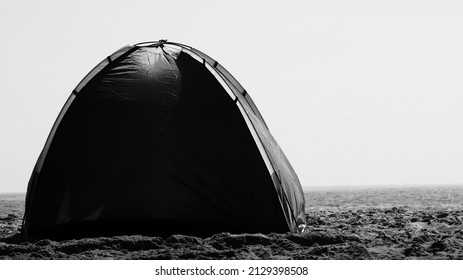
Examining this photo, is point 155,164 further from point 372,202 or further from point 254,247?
point 372,202

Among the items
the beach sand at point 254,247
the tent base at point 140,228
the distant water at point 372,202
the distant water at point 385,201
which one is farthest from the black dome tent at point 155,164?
the distant water at point 385,201

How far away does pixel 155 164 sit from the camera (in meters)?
8.57

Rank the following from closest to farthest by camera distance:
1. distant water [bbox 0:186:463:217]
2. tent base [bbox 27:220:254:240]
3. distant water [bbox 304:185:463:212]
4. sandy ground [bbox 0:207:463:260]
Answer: sandy ground [bbox 0:207:463:260] < tent base [bbox 27:220:254:240] < distant water [bbox 0:186:463:217] < distant water [bbox 304:185:463:212]

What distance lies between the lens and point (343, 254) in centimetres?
723

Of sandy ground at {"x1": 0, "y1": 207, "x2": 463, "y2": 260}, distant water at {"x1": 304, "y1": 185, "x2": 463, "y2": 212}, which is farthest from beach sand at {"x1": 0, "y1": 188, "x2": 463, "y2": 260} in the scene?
distant water at {"x1": 304, "y1": 185, "x2": 463, "y2": 212}

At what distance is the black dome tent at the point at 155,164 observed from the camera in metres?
8.49

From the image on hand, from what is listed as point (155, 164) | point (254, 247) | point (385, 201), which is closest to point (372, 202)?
point (385, 201)

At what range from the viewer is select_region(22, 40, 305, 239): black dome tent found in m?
8.49

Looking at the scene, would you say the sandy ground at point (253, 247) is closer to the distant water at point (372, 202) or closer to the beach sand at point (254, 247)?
the beach sand at point (254, 247)

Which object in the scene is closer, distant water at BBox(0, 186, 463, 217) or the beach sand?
the beach sand

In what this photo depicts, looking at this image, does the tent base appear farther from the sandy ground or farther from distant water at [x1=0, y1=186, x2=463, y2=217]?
distant water at [x1=0, y1=186, x2=463, y2=217]

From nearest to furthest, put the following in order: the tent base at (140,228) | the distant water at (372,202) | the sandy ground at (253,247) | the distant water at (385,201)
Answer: the sandy ground at (253,247), the tent base at (140,228), the distant water at (372,202), the distant water at (385,201)

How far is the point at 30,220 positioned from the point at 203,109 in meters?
2.89
